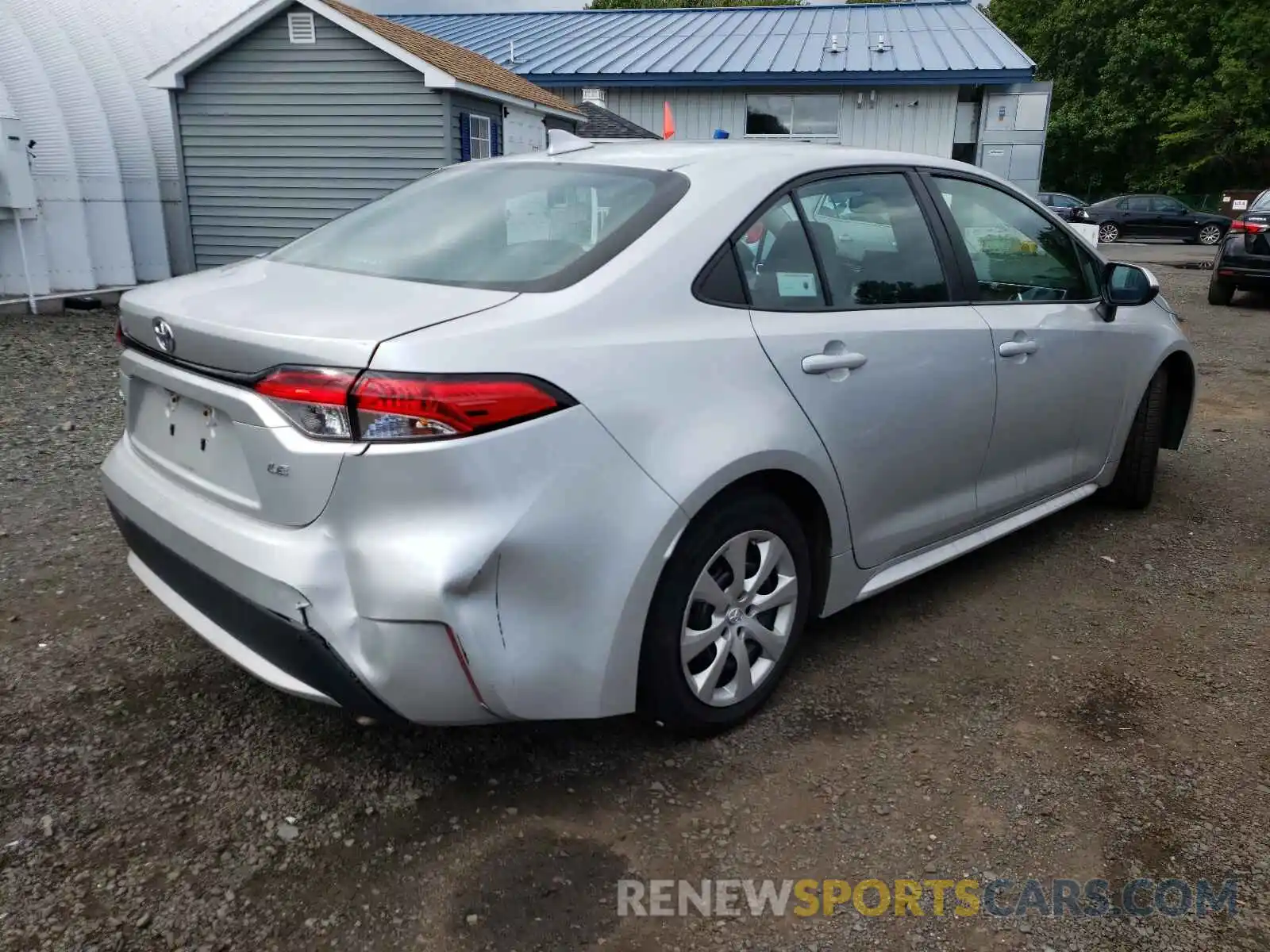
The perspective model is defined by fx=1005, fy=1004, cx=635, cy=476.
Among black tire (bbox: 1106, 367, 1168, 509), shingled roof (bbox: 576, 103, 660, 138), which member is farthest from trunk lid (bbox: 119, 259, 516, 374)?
shingled roof (bbox: 576, 103, 660, 138)

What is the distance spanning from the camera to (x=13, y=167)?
10523 mm

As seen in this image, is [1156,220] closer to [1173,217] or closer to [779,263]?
[1173,217]

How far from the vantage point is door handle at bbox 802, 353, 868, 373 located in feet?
9.14

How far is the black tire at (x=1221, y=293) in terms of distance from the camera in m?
13.0

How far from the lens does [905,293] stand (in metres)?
3.25

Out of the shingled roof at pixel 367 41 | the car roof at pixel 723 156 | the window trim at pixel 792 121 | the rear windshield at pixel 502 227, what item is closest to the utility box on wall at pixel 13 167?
the shingled roof at pixel 367 41

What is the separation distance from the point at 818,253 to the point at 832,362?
1.22ft

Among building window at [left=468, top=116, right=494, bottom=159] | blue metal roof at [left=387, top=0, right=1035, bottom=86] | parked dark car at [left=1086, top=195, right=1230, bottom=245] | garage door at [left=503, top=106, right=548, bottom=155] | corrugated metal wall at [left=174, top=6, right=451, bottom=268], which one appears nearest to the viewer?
corrugated metal wall at [left=174, top=6, right=451, bottom=268]

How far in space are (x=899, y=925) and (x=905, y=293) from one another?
6.30ft

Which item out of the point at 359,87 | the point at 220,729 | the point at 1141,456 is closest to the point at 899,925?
the point at 220,729

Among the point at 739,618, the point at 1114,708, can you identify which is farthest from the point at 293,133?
the point at 1114,708

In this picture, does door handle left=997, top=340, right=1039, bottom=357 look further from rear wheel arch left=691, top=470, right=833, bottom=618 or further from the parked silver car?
rear wheel arch left=691, top=470, right=833, bottom=618

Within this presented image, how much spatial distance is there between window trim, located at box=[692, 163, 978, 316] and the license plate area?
3.90ft

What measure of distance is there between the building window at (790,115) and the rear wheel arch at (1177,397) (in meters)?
15.0
